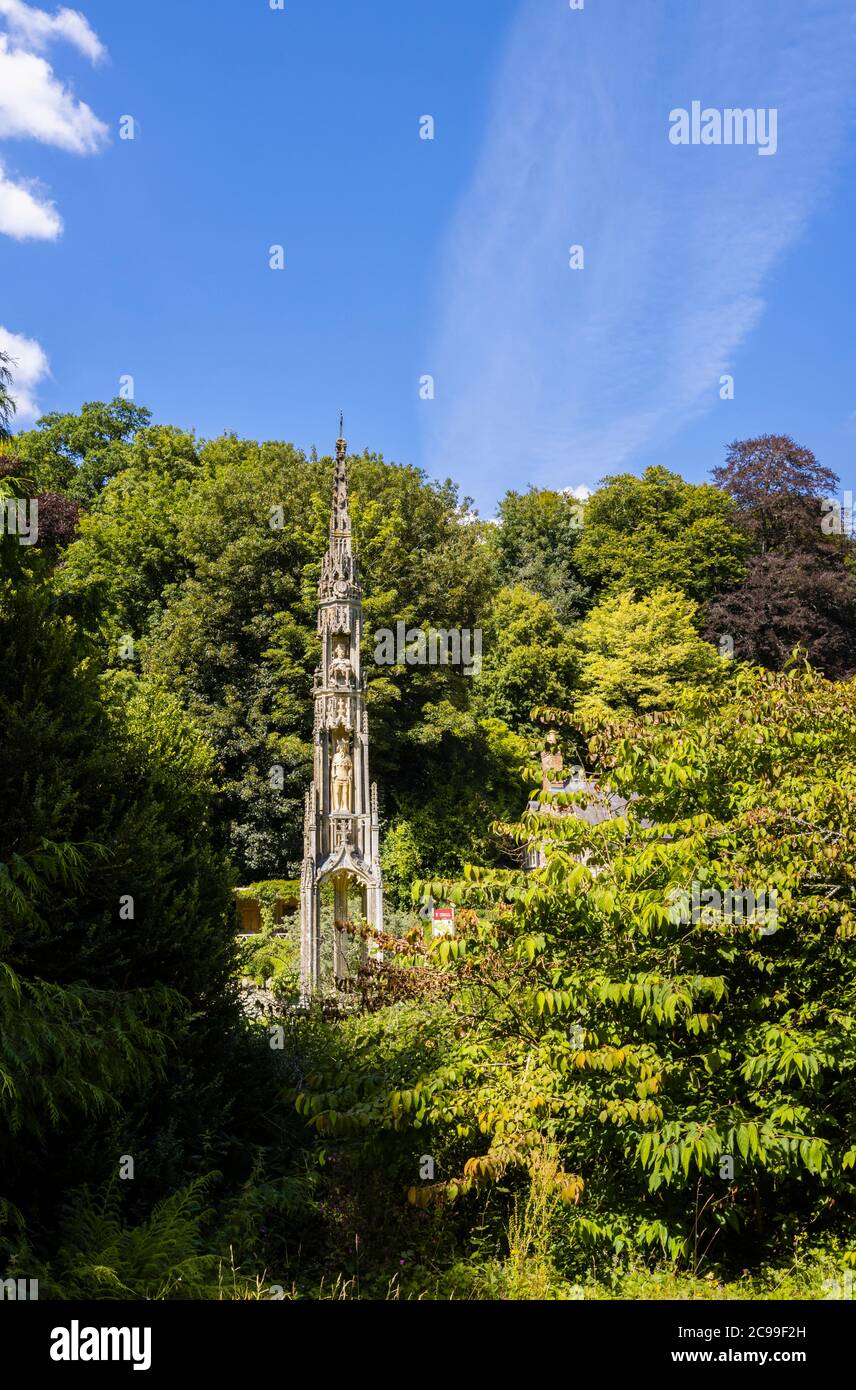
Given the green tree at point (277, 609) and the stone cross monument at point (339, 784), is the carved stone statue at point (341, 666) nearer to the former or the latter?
the stone cross monument at point (339, 784)

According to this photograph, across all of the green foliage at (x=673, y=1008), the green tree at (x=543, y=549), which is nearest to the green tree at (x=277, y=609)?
the green tree at (x=543, y=549)

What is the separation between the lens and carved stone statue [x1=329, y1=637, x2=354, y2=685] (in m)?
15.9

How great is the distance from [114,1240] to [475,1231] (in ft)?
9.45

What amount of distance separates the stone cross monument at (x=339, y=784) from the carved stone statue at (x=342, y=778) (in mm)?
16

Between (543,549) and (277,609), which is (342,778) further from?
(543,549)

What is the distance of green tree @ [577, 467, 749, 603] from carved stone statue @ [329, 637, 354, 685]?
23.8m

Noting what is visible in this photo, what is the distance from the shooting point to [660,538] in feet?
132

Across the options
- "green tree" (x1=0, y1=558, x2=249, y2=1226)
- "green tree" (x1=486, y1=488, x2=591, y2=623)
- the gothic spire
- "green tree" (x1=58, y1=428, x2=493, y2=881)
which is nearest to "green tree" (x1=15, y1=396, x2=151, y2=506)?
"green tree" (x1=58, y1=428, x2=493, y2=881)

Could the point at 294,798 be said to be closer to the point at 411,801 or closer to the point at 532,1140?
the point at 411,801

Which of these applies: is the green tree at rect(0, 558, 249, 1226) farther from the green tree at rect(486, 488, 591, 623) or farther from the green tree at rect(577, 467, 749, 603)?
the green tree at rect(486, 488, 591, 623)

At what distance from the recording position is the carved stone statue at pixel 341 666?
1591 centimetres

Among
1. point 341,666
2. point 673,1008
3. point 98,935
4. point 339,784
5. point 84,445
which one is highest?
point 84,445

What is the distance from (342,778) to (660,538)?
1109 inches

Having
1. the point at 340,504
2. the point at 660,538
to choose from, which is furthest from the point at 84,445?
the point at 340,504
